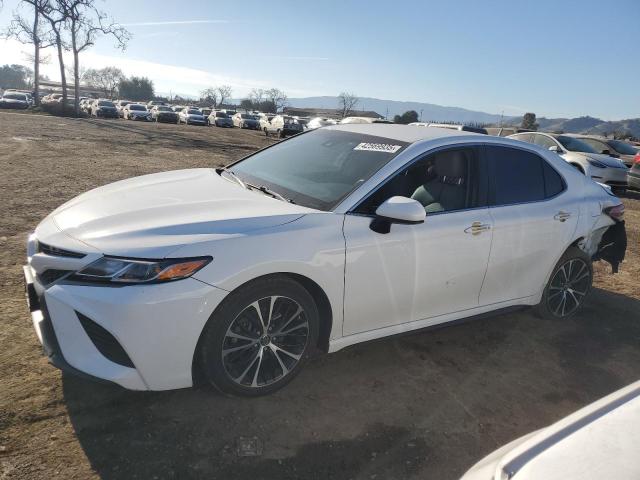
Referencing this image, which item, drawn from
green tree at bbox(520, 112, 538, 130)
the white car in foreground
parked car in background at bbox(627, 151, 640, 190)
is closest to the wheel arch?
the white car in foreground

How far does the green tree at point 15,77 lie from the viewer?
402ft

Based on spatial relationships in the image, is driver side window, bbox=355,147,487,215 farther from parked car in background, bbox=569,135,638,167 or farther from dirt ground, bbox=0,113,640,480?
parked car in background, bbox=569,135,638,167

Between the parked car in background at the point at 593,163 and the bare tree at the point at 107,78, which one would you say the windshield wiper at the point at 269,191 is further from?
the bare tree at the point at 107,78

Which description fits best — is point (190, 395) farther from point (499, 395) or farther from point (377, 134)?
point (377, 134)

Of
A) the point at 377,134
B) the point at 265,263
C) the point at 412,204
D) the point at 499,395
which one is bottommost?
the point at 499,395

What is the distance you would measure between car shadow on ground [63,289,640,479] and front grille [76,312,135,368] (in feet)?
1.36

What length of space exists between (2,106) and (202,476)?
44896 millimetres

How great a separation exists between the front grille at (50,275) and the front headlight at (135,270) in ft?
0.46

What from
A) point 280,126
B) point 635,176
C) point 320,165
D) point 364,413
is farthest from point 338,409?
point 280,126

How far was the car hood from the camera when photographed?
2.53 m

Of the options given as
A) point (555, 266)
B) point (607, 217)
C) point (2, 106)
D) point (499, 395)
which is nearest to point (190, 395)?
point (499, 395)

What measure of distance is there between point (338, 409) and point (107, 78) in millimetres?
113041

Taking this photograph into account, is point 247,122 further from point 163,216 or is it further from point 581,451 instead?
point 581,451

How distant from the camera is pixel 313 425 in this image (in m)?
2.73
